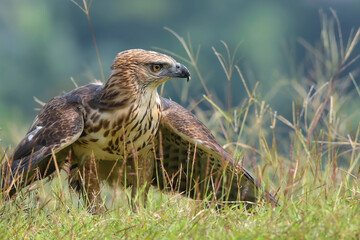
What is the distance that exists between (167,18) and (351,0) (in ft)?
47.4

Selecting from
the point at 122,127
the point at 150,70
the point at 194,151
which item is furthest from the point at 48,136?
the point at 194,151

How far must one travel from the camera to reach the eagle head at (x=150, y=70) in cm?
486

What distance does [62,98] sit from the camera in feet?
16.5

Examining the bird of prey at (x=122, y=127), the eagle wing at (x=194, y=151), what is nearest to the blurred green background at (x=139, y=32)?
the eagle wing at (x=194, y=151)

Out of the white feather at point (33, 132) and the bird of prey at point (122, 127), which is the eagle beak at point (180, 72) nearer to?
the bird of prey at point (122, 127)

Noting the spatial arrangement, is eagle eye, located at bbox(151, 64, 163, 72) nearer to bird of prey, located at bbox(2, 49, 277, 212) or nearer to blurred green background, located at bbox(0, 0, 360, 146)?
bird of prey, located at bbox(2, 49, 277, 212)

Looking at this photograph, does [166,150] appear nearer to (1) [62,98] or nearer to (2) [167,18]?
(1) [62,98]

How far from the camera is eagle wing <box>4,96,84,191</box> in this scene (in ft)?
14.7

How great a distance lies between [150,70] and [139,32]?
144 feet

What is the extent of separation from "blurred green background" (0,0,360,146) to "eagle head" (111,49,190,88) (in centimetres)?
2771

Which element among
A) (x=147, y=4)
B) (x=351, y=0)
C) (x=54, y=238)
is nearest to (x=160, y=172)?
(x=54, y=238)

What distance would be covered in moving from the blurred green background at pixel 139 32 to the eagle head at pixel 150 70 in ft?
90.9

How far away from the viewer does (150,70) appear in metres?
4.89

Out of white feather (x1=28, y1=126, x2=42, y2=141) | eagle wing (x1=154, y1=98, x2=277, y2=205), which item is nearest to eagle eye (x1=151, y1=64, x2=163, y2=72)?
eagle wing (x1=154, y1=98, x2=277, y2=205)
